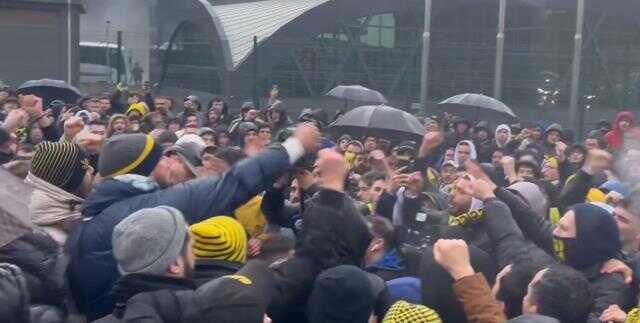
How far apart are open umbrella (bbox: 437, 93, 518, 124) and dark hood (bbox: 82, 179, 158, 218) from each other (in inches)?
487

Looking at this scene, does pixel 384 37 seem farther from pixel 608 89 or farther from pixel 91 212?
pixel 91 212

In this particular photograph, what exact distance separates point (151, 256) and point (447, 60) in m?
26.1

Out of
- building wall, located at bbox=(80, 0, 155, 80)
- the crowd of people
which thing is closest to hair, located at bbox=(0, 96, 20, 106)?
the crowd of people

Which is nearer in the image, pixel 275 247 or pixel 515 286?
pixel 515 286

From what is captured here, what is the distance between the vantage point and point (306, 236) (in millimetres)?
4852

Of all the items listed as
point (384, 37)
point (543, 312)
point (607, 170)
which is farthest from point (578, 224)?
point (384, 37)

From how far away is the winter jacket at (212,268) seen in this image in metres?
4.21

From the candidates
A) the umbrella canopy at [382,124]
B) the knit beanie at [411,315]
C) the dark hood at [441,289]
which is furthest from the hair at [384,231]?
the umbrella canopy at [382,124]

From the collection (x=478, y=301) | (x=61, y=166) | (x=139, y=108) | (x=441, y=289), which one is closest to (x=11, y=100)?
(x=139, y=108)

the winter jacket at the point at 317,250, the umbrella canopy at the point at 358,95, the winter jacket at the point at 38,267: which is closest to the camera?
the winter jacket at the point at 38,267

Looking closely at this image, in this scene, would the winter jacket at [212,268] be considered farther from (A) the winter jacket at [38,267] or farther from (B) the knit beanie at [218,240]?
(A) the winter jacket at [38,267]

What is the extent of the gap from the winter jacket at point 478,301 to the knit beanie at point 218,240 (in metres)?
0.91

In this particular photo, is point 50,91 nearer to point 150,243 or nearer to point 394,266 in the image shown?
point 394,266

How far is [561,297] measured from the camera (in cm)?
401
